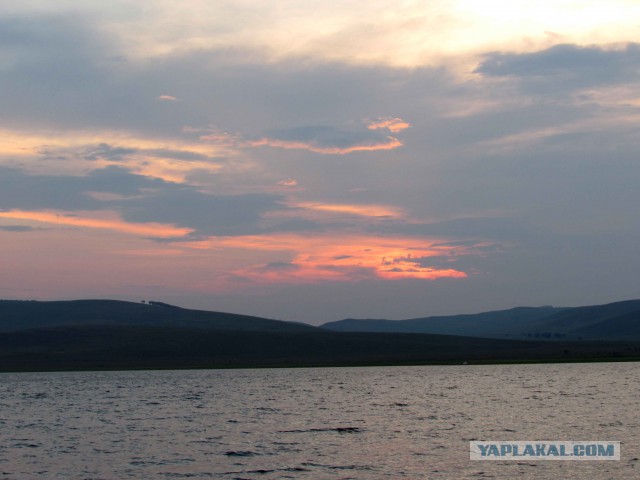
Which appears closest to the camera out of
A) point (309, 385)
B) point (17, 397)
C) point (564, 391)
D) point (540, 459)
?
point (540, 459)

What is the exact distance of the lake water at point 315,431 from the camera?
168ft

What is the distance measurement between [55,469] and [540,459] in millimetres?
32580

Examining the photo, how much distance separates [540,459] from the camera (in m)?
52.9

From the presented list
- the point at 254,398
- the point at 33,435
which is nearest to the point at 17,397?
the point at 254,398

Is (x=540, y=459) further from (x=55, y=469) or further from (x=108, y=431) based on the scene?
(x=108, y=431)

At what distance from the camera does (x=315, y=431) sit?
238 feet

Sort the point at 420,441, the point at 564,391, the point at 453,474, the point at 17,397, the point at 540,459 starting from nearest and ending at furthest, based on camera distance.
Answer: the point at 453,474 → the point at 540,459 → the point at 420,441 → the point at 564,391 → the point at 17,397

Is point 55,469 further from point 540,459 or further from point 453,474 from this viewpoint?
point 540,459

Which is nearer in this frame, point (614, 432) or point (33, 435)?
point (614, 432)

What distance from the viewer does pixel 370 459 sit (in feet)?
180

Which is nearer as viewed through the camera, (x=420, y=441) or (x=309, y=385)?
(x=420, y=441)

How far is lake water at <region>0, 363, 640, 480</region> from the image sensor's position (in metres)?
51.2

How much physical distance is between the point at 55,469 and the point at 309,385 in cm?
9840

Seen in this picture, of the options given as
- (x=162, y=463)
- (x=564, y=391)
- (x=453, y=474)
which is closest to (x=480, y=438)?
→ (x=453, y=474)
